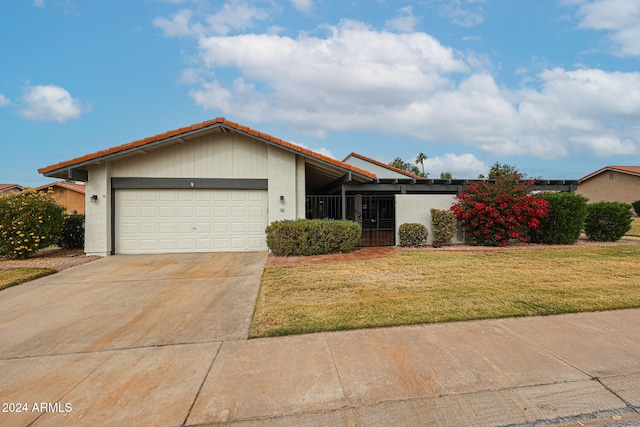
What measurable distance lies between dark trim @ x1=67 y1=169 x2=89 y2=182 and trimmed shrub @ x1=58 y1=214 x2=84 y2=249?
5.74ft

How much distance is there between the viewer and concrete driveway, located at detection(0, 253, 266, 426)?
9.20ft

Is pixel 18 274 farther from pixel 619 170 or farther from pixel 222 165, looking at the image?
pixel 619 170

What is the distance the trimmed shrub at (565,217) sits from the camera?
469 inches

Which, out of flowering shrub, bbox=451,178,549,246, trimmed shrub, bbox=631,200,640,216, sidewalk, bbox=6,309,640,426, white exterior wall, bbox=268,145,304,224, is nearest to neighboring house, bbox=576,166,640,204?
trimmed shrub, bbox=631,200,640,216

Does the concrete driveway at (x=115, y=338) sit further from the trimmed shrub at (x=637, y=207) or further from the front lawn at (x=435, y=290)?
the trimmed shrub at (x=637, y=207)

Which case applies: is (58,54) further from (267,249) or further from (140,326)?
(140,326)

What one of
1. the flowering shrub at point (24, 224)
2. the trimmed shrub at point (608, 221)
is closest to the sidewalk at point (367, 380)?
the flowering shrub at point (24, 224)

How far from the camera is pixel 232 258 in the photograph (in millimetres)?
10000

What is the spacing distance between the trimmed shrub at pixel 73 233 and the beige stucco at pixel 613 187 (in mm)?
39621

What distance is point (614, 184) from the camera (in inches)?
1169

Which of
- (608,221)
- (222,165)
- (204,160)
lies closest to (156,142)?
(204,160)

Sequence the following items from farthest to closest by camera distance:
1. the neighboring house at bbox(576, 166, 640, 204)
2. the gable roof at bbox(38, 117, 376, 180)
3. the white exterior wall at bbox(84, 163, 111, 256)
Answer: the neighboring house at bbox(576, 166, 640, 204) < the white exterior wall at bbox(84, 163, 111, 256) < the gable roof at bbox(38, 117, 376, 180)

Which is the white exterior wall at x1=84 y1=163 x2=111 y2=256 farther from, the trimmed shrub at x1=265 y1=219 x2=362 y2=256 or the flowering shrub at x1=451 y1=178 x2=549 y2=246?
the flowering shrub at x1=451 y1=178 x2=549 y2=246

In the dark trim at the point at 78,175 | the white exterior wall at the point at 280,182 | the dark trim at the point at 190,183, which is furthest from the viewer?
the white exterior wall at the point at 280,182
